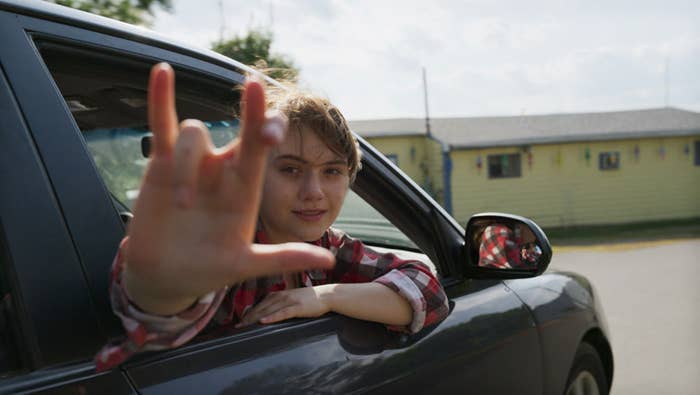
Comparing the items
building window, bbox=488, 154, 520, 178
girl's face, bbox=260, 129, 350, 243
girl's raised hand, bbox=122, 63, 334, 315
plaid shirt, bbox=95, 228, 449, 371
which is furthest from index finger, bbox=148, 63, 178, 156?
building window, bbox=488, 154, 520, 178

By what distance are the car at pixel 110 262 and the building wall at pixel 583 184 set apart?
60.0ft

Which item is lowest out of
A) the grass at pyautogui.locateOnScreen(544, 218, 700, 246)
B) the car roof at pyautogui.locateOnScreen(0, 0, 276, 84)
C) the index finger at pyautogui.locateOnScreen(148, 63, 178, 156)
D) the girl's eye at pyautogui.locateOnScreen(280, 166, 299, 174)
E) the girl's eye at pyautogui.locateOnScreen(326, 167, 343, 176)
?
the grass at pyautogui.locateOnScreen(544, 218, 700, 246)

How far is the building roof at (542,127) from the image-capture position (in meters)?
20.3

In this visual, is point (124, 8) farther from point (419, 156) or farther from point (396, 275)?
point (419, 156)

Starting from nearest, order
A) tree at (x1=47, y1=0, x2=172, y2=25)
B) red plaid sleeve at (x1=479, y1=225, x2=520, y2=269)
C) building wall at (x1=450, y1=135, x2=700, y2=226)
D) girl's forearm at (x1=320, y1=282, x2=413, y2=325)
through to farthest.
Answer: girl's forearm at (x1=320, y1=282, x2=413, y2=325) → red plaid sleeve at (x1=479, y1=225, x2=520, y2=269) → tree at (x1=47, y1=0, x2=172, y2=25) → building wall at (x1=450, y1=135, x2=700, y2=226)

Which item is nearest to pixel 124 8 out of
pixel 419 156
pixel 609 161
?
pixel 419 156

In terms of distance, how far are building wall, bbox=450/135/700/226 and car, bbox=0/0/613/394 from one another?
1829 cm

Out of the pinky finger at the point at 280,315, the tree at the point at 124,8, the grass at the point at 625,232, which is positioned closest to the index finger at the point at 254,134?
the pinky finger at the point at 280,315

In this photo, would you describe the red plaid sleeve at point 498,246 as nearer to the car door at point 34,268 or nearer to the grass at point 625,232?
the car door at point 34,268

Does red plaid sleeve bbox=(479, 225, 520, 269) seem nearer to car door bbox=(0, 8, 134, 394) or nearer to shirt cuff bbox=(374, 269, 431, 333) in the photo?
shirt cuff bbox=(374, 269, 431, 333)

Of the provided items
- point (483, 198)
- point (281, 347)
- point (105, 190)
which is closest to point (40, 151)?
point (105, 190)

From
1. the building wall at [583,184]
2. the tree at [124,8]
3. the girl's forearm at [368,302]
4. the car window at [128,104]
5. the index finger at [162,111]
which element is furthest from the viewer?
the building wall at [583,184]

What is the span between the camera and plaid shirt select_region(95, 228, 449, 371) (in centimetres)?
110

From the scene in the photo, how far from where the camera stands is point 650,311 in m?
7.20
